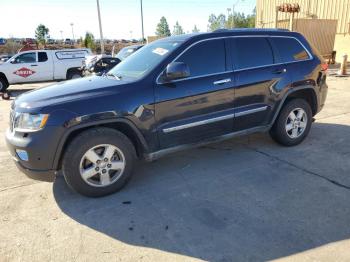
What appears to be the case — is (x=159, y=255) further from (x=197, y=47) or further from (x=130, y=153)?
(x=197, y=47)

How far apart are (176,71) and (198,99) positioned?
51 centimetres

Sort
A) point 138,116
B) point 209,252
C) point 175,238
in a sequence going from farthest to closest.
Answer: point 138,116
point 175,238
point 209,252

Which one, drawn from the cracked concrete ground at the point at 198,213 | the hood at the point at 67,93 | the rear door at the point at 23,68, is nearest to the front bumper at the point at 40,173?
the cracked concrete ground at the point at 198,213

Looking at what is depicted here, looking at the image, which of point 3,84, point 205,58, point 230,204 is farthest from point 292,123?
point 3,84

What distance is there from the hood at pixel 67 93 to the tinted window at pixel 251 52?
1660mm

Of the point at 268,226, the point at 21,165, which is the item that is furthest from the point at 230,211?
the point at 21,165

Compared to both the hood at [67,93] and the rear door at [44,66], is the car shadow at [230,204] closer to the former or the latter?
the hood at [67,93]

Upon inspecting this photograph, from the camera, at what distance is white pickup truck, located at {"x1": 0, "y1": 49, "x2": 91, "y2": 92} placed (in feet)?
47.5

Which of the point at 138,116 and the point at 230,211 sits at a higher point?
the point at 138,116

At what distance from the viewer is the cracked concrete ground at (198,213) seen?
2857 millimetres

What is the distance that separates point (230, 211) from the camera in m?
3.42

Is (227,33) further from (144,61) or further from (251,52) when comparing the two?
(144,61)

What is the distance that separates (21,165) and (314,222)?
305cm

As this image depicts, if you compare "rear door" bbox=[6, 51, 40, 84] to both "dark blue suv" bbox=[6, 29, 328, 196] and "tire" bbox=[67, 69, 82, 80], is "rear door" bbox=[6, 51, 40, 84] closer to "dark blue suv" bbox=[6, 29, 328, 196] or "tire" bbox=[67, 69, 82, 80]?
"tire" bbox=[67, 69, 82, 80]
